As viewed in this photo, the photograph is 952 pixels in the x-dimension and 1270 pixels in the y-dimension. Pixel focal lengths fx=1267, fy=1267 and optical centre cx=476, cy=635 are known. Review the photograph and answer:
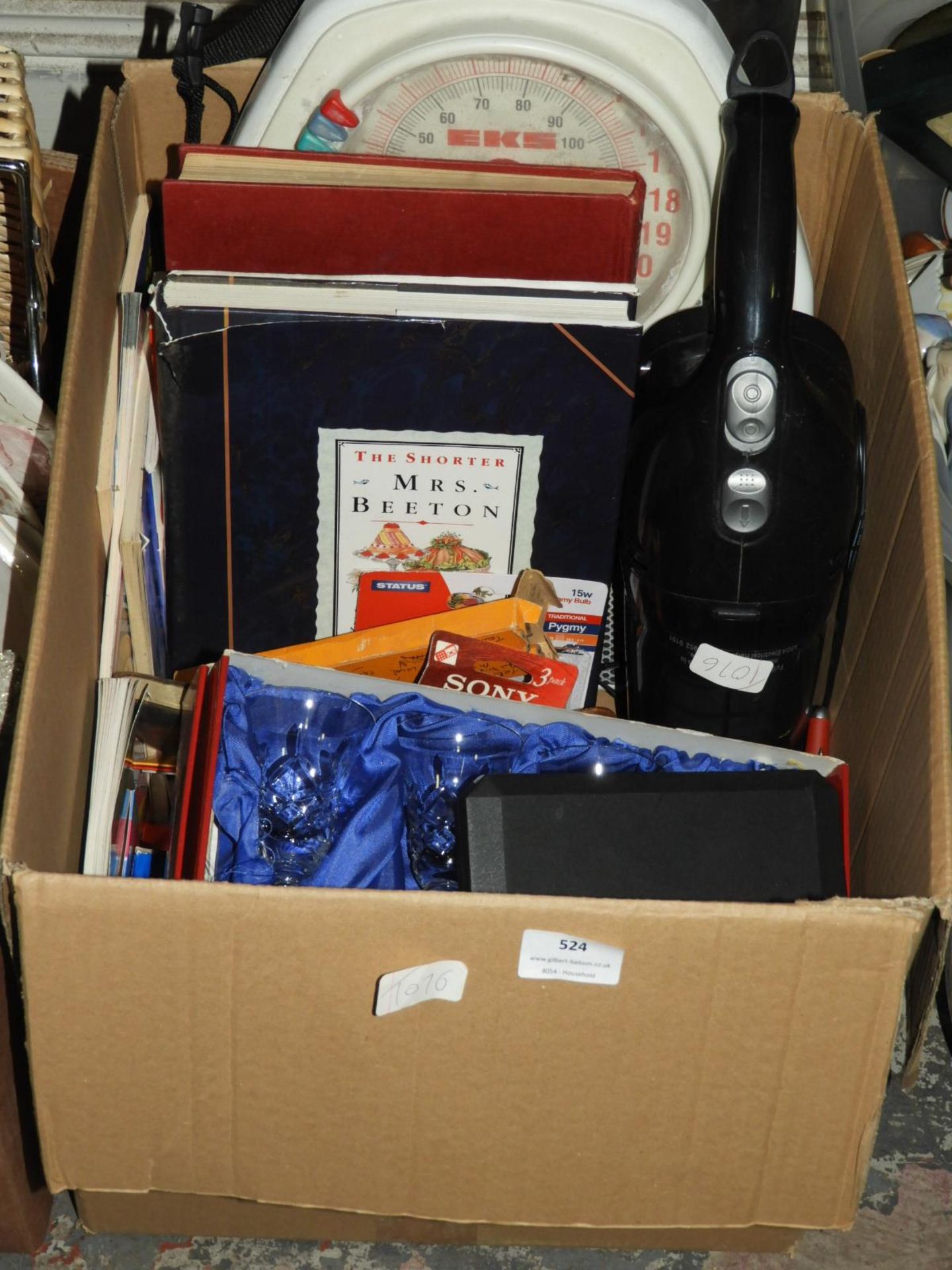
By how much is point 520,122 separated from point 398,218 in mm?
144

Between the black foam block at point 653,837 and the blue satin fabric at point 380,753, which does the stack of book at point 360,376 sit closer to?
the blue satin fabric at point 380,753

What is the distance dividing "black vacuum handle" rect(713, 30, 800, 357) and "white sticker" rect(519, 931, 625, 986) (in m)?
0.40

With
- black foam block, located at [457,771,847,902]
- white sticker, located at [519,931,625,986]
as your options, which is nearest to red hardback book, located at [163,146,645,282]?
black foam block, located at [457,771,847,902]

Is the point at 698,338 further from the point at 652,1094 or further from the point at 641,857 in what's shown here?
the point at 652,1094

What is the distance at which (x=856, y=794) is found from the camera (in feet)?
2.97

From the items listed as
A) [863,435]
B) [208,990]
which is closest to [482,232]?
[863,435]

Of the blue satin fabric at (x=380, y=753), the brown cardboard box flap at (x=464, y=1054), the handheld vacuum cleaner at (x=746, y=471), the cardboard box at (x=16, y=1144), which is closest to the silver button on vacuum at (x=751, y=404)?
the handheld vacuum cleaner at (x=746, y=471)

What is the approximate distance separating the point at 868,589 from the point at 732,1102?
16.1 inches

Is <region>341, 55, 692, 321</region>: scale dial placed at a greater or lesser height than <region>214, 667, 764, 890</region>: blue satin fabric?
greater

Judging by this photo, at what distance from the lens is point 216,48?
0.96 meters

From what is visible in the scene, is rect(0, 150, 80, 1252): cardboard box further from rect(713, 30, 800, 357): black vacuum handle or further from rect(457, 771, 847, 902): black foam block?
rect(713, 30, 800, 357): black vacuum handle

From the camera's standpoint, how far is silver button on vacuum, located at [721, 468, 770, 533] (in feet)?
2.68

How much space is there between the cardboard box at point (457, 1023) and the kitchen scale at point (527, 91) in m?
0.25

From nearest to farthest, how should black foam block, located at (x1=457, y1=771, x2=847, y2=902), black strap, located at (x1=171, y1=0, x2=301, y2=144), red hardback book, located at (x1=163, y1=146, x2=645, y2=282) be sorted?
black foam block, located at (x1=457, y1=771, x2=847, y2=902), red hardback book, located at (x1=163, y1=146, x2=645, y2=282), black strap, located at (x1=171, y1=0, x2=301, y2=144)
